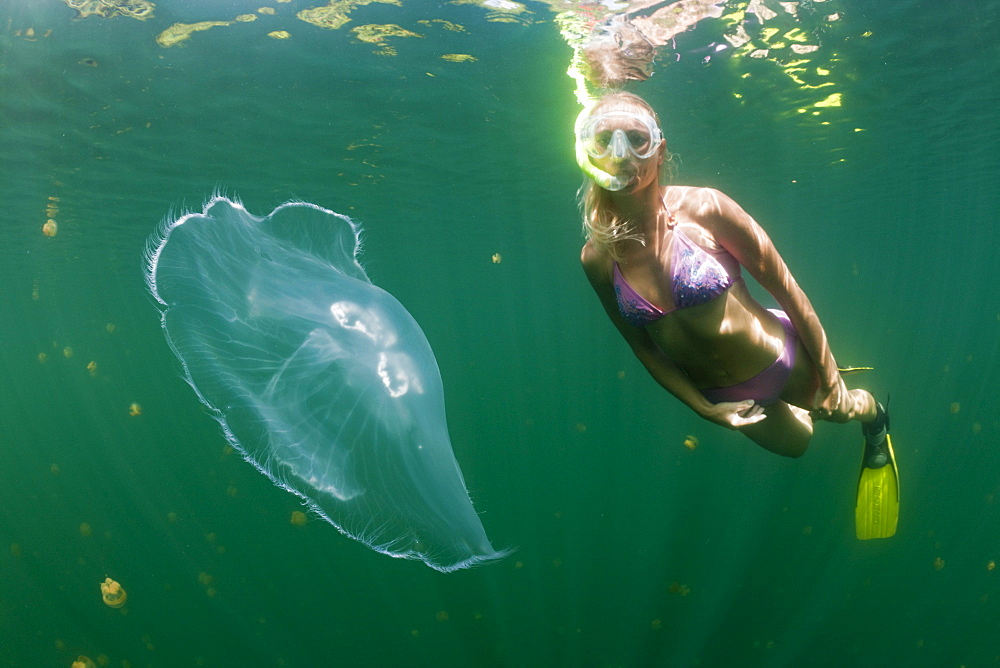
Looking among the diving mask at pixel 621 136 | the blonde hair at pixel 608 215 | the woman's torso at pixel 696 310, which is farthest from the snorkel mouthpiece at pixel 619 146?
the woman's torso at pixel 696 310

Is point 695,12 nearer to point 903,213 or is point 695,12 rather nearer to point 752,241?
point 752,241

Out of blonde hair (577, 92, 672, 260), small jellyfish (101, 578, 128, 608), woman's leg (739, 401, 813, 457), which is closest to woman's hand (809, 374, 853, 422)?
woman's leg (739, 401, 813, 457)

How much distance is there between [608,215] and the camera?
2.48 m

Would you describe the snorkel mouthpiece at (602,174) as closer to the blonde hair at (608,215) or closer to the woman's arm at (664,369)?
the blonde hair at (608,215)

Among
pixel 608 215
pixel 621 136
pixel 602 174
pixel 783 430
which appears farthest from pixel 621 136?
pixel 783 430

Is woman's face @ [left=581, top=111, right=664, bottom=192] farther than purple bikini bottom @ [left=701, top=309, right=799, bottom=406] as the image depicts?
No

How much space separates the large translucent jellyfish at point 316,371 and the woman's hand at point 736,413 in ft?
5.81

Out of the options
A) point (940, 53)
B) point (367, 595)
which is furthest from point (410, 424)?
point (940, 53)

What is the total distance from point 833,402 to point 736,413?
0.78 m

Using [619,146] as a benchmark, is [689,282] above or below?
below

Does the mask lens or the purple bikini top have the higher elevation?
the mask lens

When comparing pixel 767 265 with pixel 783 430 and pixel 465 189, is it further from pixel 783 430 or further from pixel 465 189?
pixel 465 189

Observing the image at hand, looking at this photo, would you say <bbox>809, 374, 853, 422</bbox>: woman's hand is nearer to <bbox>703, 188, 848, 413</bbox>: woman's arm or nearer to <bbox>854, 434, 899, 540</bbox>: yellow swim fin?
<bbox>703, 188, 848, 413</bbox>: woman's arm

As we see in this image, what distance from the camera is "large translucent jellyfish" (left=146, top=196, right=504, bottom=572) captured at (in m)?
3.61
